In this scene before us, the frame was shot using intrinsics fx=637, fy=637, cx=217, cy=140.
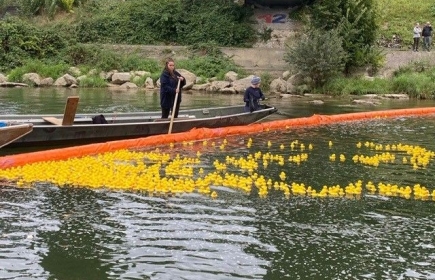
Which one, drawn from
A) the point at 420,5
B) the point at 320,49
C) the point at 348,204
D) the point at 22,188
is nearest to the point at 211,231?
the point at 348,204

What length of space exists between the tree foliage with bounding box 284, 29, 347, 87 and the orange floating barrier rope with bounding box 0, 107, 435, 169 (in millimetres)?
7915

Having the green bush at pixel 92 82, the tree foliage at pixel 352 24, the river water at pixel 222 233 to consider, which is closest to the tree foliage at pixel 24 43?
the green bush at pixel 92 82

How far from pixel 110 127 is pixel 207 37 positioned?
86.5 ft

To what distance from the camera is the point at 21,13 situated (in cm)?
4678

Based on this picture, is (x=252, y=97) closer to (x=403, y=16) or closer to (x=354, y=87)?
(x=354, y=87)

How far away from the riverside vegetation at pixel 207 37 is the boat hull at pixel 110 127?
47.6ft

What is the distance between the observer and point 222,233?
8703mm

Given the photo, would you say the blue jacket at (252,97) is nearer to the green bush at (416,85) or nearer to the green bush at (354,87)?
the green bush at (354,87)

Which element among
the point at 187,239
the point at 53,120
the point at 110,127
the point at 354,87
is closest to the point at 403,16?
the point at 354,87

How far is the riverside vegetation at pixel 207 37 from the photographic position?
105ft

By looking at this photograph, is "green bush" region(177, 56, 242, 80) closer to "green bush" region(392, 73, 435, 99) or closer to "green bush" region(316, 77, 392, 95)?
"green bush" region(316, 77, 392, 95)

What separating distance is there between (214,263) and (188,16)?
3598 cm

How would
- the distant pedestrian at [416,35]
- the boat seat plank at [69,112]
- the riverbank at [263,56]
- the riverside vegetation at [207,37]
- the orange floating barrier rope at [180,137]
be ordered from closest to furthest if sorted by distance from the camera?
1. the orange floating barrier rope at [180,137]
2. the boat seat plank at [69,112]
3. the riverside vegetation at [207,37]
4. the riverbank at [263,56]
5. the distant pedestrian at [416,35]

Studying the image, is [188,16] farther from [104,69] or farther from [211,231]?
[211,231]
